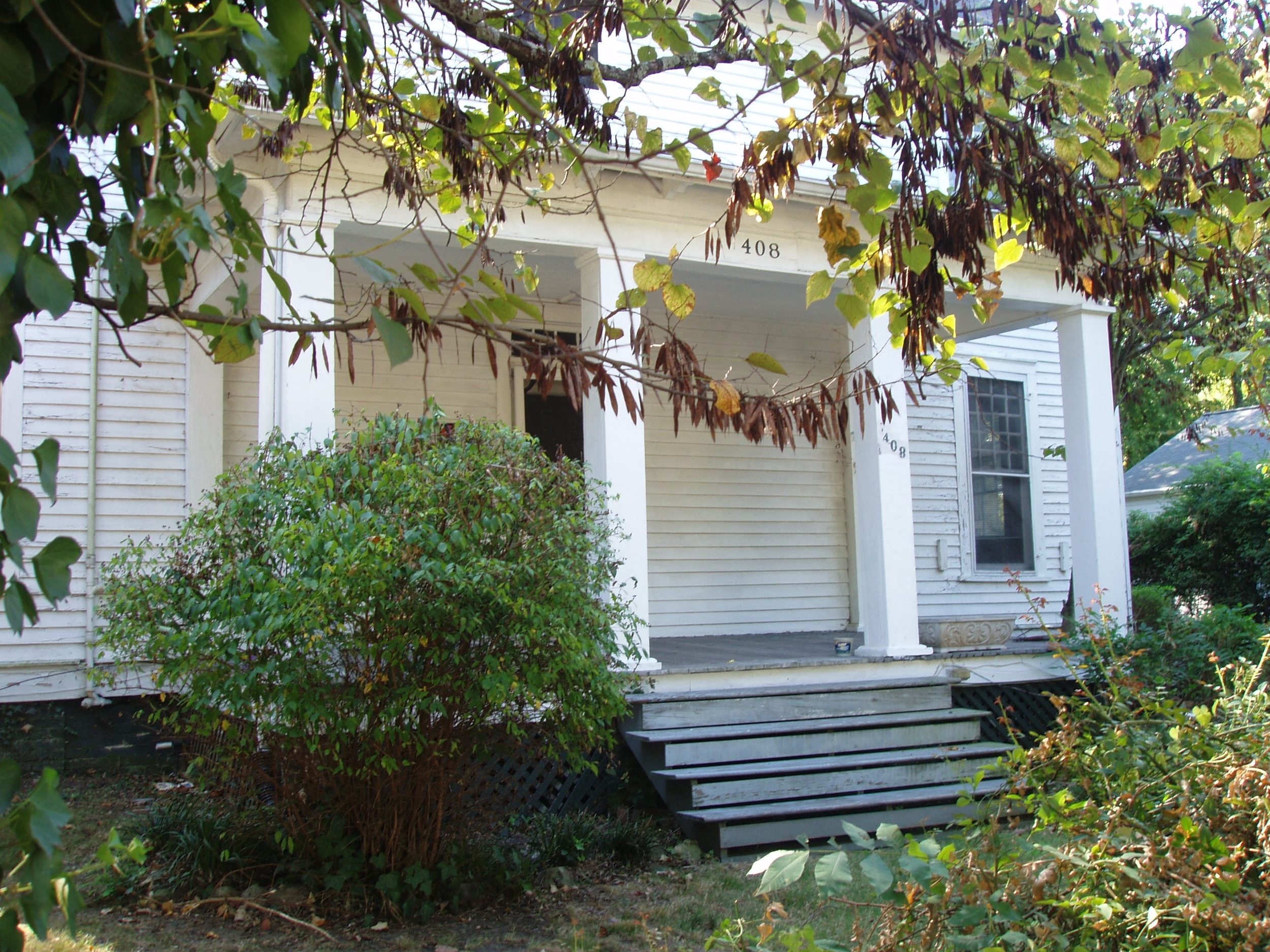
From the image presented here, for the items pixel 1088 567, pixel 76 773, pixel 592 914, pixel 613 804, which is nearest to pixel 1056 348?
pixel 1088 567

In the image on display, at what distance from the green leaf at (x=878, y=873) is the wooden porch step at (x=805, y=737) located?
4748 mm

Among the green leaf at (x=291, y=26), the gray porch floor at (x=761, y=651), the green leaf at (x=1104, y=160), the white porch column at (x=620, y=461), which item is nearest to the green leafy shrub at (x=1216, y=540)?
the gray porch floor at (x=761, y=651)

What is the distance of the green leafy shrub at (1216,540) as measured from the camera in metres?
13.3

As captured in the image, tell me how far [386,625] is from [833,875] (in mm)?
3427

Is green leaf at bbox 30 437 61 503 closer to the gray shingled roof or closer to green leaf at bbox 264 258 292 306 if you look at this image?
green leaf at bbox 264 258 292 306

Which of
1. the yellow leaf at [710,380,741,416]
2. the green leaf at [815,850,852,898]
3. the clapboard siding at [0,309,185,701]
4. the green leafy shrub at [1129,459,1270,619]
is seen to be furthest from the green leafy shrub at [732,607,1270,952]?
the green leafy shrub at [1129,459,1270,619]

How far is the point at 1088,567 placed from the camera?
9.90 metres

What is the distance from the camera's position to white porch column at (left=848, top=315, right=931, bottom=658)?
8680mm

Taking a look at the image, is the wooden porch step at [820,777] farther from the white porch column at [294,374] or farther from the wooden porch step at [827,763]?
the white porch column at [294,374]

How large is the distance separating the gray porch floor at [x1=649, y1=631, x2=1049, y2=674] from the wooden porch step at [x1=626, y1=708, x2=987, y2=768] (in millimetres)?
518

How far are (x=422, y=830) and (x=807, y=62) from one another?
4.04 metres

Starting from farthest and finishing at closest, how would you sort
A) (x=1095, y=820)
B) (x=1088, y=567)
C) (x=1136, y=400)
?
(x=1136, y=400) → (x=1088, y=567) → (x=1095, y=820)

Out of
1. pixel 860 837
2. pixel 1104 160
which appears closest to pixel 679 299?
pixel 1104 160

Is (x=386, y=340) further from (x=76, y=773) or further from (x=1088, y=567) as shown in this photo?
(x=1088, y=567)
